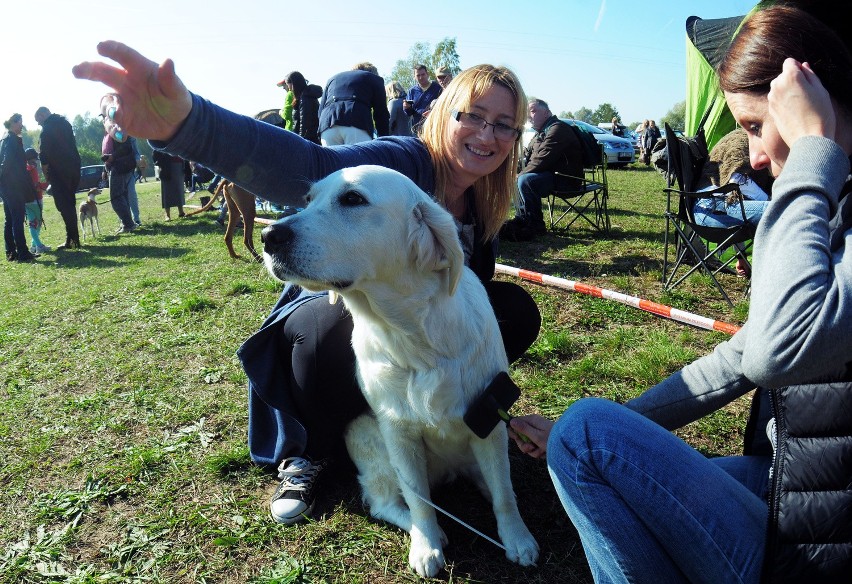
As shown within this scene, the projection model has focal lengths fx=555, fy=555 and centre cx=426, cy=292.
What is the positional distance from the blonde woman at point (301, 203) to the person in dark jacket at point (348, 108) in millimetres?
3727

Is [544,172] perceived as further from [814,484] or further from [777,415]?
[814,484]

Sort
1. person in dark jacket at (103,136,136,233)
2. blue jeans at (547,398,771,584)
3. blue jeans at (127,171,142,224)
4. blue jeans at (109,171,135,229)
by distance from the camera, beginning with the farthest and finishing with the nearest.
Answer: blue jeans at (127,171,142,224) → blue jeans at (109,171,135,229) → person in dark jacket at (103,136,136,233) → blue jeans at (547,398,771,584)

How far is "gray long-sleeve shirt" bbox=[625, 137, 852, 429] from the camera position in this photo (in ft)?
3.51

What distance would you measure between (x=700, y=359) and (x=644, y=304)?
282 centimetres

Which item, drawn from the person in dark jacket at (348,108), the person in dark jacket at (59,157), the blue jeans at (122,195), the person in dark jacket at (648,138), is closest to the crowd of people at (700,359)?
the person in dark jacket at (348,108)

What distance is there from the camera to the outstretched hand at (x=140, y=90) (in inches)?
61.2

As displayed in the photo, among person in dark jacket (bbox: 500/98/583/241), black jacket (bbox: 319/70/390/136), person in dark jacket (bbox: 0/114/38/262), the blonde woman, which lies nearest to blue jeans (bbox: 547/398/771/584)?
the blonde woman

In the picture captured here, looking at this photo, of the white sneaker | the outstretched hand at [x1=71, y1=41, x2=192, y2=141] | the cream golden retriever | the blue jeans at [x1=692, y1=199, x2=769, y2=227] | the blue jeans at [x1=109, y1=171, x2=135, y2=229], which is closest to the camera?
the outstretched hand at [x1=71, y1=41, x2=192, y2=141]

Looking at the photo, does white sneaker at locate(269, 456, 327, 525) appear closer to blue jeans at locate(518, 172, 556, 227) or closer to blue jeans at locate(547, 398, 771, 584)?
blue jeans at locate(547, 398, 771, 584)

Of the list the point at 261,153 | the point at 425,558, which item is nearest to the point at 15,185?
the point at 261,153

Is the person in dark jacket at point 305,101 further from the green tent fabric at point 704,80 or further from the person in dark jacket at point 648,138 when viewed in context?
the person in dark jacket at point 648,138

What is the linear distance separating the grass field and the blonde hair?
116 cm

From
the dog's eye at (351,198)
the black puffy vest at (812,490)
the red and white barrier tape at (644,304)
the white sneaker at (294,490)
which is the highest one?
the dog's eye at (351,198)

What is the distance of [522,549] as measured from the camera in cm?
213
